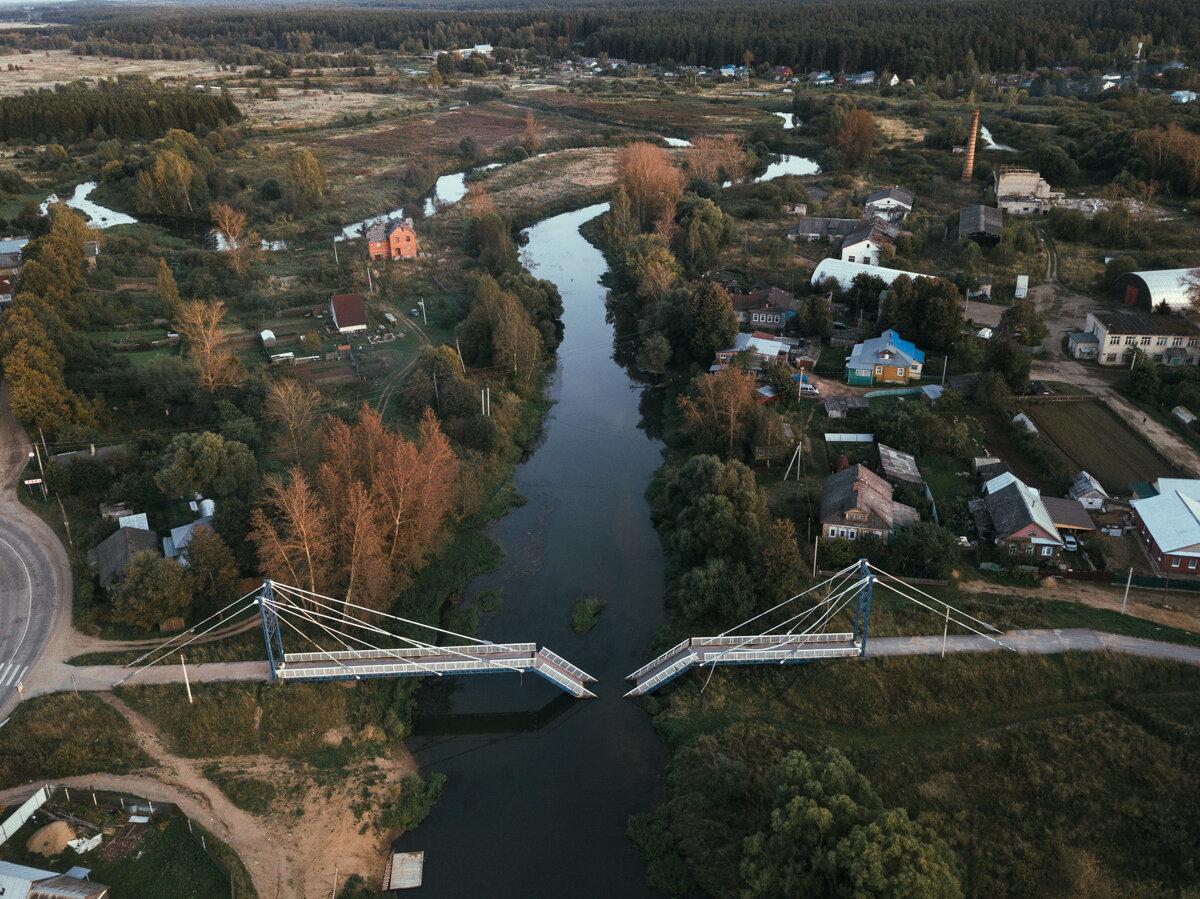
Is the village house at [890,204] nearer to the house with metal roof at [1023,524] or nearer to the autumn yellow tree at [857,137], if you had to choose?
the autumn yellow tree at [857,137]

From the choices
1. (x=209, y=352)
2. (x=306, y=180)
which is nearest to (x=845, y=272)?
(x=209, y=352)

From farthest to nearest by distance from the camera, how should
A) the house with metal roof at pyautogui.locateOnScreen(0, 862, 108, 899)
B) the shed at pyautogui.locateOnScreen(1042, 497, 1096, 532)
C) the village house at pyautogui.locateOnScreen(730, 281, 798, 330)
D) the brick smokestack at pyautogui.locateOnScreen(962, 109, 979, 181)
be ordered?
the brick smokestack at pyautogui.locateOnScreen(962, 109, 979, 181) → the village house at pyautogui.locateOnScreen(730, 281, 798, 330) → the shed at pyautogui.locateOnScreen(1042, 497, 1096, 532) → the house with metal roof at pyautogui.locateOnScreen(0, 862, 108, 899)

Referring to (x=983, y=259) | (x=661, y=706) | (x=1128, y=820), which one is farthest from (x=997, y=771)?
(x=983, y=259)

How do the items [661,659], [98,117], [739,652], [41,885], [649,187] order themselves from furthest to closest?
[98,117] < [649,187] < [661,659] < [739,652] < [41,885]

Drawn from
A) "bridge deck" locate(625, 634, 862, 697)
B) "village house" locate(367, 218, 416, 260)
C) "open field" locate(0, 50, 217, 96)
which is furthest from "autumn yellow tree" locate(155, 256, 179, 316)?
"open field" locate(0, 50, 217, 96)

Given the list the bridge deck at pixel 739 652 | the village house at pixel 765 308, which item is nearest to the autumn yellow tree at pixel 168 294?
the village house at pixel 765 308

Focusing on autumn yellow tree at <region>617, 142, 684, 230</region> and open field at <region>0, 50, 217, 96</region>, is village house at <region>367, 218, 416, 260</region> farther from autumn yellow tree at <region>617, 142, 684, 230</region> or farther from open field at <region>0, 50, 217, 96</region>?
open field at <region>0, 50, 217, 96</region>

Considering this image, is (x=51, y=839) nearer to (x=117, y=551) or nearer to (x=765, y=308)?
(x=117, y=551)
